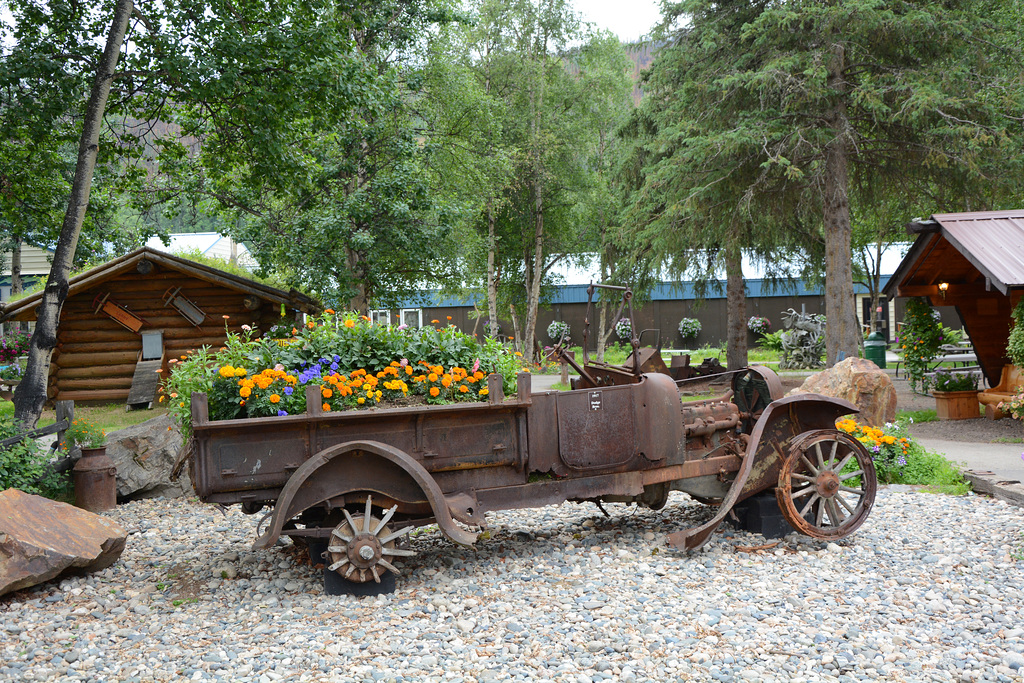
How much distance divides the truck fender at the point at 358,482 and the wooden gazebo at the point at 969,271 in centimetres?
830

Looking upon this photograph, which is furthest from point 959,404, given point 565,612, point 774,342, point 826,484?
point 774,342

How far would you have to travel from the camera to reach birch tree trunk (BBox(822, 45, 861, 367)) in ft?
43.5

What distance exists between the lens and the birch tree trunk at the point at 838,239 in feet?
43.5

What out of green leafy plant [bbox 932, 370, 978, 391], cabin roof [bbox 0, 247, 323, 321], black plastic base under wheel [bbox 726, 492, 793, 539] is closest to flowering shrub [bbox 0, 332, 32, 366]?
cabin roof [bbox 0, 247, 323, 321]

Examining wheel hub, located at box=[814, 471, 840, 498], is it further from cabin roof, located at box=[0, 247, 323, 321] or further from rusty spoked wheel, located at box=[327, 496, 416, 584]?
cabin roof, located at box=[0, 247, 323, 321]

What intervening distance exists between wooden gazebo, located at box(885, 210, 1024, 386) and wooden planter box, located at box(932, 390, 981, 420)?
1.60 feet

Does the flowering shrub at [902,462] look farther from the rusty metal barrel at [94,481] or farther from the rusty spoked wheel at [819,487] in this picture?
the rusty metal barrel at [94,481]

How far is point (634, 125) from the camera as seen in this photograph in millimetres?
19234

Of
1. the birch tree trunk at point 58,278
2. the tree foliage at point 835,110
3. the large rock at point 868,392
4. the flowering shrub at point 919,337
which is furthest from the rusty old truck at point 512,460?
the flowering shrub at point 919,337

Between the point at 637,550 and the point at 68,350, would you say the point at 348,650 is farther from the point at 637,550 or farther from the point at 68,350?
the point at 68,350

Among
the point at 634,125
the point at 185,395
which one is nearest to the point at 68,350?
the point at 185,395

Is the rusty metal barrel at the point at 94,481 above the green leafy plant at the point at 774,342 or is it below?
below

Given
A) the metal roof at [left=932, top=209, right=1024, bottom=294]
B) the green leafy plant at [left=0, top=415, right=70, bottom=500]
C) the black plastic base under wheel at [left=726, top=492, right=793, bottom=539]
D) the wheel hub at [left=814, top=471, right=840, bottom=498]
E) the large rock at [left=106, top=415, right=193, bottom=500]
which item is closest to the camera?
the wheel hub at [left=814, top=471, right=840, bottom=498]

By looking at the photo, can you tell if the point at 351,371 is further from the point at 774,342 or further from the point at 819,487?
the point at 774,342
